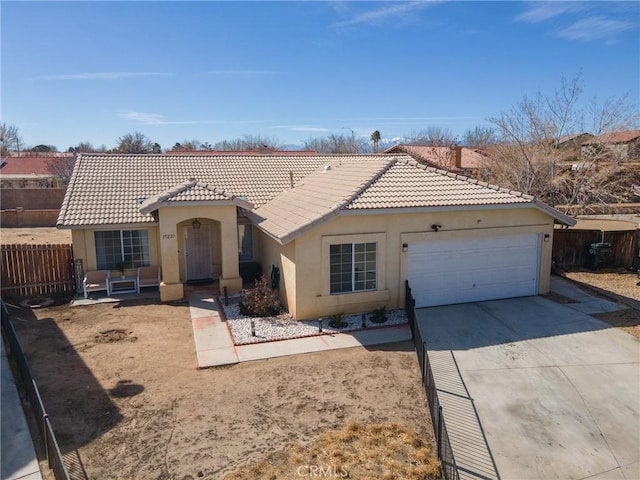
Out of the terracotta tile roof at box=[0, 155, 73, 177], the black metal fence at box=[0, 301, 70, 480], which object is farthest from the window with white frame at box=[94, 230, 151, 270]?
the terracotta tile roof at box=[0, 155, 73, 177]

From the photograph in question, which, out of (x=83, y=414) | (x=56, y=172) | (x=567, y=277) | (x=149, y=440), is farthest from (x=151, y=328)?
(x=56, y=172)

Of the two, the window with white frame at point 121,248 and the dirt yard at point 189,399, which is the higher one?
the window with white frame at point 121,248

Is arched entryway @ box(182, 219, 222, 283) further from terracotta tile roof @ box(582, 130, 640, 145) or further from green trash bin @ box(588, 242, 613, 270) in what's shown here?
terracotta tile roof @ box(582, 130, 640, 145)

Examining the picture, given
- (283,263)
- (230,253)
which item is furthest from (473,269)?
(230,253)

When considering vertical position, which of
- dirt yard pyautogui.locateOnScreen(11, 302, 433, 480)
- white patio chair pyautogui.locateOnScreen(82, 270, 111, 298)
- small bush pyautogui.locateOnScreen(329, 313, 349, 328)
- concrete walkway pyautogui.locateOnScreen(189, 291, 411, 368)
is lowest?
dirt yard pyautogui.locateOnScreen(11, 302, 433, 480)

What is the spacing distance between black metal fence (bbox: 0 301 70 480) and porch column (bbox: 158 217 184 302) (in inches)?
197

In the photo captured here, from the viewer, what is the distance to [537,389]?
9930 mm

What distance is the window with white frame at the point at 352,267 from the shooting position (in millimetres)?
14242

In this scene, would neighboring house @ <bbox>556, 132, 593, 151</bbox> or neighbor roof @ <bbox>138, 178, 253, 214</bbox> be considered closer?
neighbor roof @ <bbox>138, 178, 253, 214</bbox>

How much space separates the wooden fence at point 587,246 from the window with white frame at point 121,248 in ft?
57.6

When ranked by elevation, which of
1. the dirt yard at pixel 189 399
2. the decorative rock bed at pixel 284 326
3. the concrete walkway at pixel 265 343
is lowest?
the dirt yard at pixel 189 399

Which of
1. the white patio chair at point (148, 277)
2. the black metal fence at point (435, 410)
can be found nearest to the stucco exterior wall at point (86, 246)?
the white patio chair at point (148, 277)

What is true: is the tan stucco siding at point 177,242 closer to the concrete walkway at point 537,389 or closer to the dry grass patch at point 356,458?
the concrete walkway at point 537,389

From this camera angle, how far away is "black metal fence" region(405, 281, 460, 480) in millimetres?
7116
